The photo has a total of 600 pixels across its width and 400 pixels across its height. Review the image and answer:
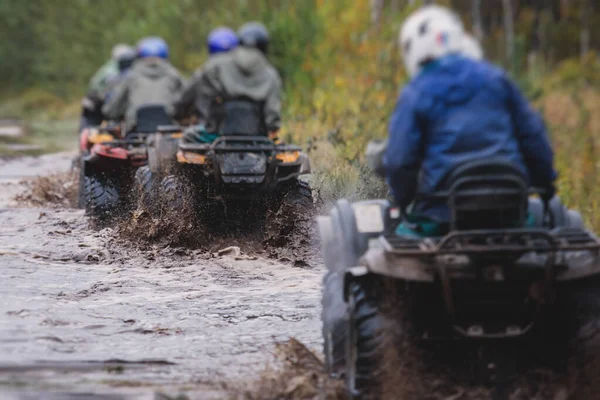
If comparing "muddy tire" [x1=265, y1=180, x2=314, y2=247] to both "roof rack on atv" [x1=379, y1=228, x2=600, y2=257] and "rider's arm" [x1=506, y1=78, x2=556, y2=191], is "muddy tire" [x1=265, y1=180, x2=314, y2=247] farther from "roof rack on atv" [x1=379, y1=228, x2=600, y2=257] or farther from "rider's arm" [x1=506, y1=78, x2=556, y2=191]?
"roof rack on atv" [x1=379, y1=228, x2=600, y2=257]

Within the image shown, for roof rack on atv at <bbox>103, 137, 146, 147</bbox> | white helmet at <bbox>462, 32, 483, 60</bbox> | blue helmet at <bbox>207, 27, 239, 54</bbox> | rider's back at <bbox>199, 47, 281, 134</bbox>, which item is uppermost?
blue helmet at <bbox>207, 27, 239, 54</bbox>

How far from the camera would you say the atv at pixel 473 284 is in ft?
15.3

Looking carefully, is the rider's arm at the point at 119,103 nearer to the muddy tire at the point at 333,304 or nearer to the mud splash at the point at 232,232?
the mud splash at the point at 232,232

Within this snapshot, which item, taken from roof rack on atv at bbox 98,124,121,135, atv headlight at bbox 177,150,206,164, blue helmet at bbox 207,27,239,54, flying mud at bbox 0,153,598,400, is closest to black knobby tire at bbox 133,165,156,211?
flying mud at bbox 0,153,598,400

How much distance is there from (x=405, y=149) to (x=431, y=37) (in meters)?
0.49

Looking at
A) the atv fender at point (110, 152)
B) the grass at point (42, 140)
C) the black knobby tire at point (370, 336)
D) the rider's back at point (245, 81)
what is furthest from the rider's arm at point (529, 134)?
the grass at point (42, 140)

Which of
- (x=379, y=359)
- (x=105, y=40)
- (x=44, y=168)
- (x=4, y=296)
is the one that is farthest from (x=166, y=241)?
(x=105, y=40)

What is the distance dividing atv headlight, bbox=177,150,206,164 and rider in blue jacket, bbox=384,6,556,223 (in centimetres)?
443

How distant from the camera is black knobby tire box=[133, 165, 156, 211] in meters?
9.91

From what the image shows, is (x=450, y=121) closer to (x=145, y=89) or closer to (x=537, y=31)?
(x=145, y=89)

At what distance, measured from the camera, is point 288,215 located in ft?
31.8

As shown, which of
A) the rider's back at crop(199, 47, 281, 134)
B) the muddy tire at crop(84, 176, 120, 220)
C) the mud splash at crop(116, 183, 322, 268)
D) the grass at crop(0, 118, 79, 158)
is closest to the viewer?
the mud splash at crop(116, 183, 322, 268)

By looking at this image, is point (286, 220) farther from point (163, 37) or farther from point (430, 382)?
point (163, 37)

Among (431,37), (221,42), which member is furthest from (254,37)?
(431,37)
